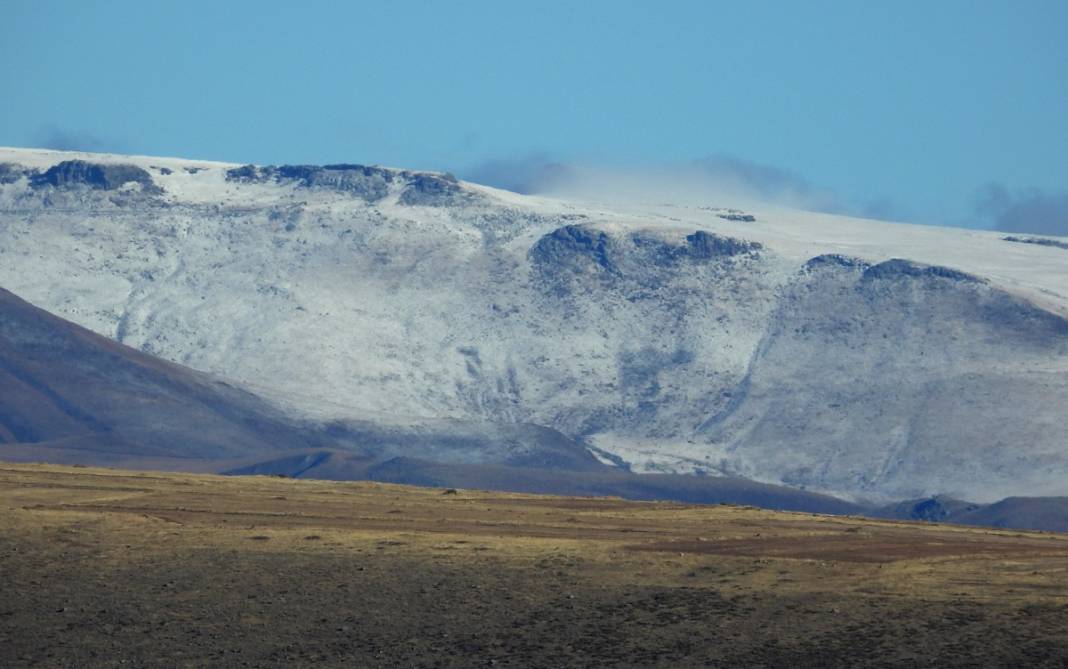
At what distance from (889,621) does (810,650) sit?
13.6ft

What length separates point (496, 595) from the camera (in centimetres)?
8319

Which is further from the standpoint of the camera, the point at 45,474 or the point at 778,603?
the point at 45,474

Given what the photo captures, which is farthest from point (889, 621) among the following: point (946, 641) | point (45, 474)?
point (45, 474)

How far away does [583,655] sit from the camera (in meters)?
74.8

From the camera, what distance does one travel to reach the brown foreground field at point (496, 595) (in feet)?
244

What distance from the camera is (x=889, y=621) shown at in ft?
252

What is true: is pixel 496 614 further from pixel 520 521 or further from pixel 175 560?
pixel 520 521

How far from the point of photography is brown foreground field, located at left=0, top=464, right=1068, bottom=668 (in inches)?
2931

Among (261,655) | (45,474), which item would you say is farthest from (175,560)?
(45,474)

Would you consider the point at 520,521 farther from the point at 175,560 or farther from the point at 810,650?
the point at 810,650

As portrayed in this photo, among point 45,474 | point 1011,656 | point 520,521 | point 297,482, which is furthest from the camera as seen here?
point 297,482

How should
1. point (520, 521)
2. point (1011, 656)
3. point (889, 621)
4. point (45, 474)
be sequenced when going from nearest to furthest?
point (1011, 656) < point (889, 621) < point (520, 521) < point (45, 474)

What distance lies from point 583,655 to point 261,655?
1096 cm

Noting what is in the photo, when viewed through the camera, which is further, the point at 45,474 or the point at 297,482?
the point at 297,482
